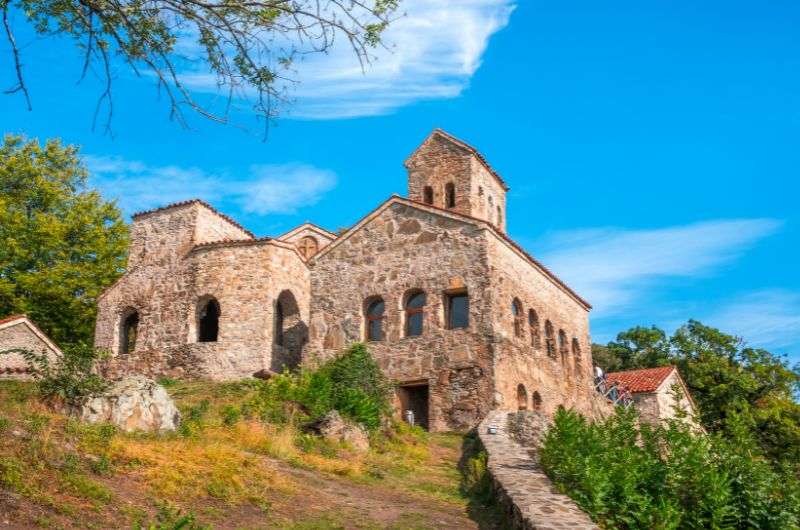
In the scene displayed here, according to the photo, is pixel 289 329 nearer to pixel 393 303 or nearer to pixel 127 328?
pixel 393 303

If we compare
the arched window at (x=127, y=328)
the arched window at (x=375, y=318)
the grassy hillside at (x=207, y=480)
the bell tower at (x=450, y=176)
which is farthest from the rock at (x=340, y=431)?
the arched window at (x=127, y=328)

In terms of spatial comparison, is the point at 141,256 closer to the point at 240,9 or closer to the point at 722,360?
the point at 240,9

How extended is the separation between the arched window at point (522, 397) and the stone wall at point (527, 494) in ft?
25.9

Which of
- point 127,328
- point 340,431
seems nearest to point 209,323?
point 127,328

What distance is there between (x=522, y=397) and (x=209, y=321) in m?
11.7

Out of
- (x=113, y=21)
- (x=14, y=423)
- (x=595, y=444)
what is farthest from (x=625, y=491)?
(x=113, y=21)

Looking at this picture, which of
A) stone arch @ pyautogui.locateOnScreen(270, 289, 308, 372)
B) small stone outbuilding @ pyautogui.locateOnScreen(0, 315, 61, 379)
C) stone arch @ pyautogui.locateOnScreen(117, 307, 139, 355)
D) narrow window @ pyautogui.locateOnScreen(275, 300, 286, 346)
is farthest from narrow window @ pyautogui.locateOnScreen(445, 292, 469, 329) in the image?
small stone outbuilding @ pyautogui.locateOnScreen(0, 315, 61, 379)

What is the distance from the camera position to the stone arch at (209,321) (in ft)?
87.7

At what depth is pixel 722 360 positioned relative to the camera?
1642 inches

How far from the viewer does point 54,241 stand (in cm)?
3394

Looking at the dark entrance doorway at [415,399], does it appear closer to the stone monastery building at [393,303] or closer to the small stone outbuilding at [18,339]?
the stone monastery building at [393,303]

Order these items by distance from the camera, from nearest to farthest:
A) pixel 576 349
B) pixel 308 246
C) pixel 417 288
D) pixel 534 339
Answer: pixel 417 288
pixel 534 339
pixel 576 349
pixel 308 246

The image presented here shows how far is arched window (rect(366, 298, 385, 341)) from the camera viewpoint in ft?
80.6

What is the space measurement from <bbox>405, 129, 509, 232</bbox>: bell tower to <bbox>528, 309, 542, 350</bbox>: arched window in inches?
144
